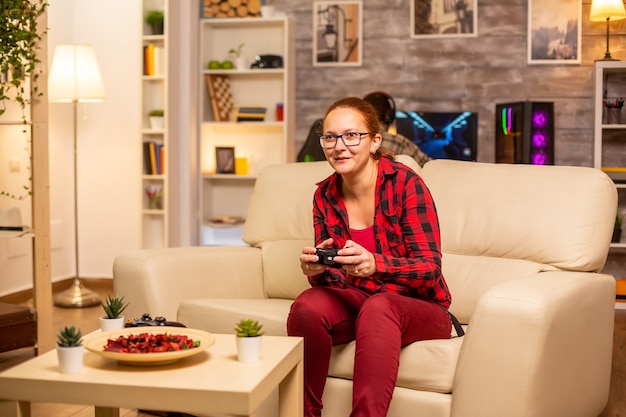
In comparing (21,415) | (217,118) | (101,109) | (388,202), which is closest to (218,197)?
(217,118)

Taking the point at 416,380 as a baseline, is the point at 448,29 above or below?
above

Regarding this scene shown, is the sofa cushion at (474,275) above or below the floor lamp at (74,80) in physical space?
below

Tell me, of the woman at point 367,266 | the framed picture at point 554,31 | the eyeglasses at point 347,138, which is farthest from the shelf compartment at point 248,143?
the eyeglasses at point 347,138

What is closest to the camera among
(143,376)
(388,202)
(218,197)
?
(143,376)

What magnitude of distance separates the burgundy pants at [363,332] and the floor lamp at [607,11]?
3564mm

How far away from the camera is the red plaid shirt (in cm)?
251

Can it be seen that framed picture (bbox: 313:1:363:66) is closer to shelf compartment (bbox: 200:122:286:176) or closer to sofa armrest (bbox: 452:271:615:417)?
shelf compartment (bbox: 200:122:286:176)

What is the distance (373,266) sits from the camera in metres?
2.42

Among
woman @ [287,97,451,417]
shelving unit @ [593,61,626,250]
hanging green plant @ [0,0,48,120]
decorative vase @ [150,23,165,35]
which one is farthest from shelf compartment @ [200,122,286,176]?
woman @ [287,97,451,417]

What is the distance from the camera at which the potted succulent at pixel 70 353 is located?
6.44ft

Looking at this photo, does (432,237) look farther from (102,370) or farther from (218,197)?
(218,197)

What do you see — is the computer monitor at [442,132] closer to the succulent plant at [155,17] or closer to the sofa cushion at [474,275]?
the succulent plant at [155,17]

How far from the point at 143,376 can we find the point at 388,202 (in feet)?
3.25

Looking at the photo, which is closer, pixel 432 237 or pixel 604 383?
pixel 432 237
